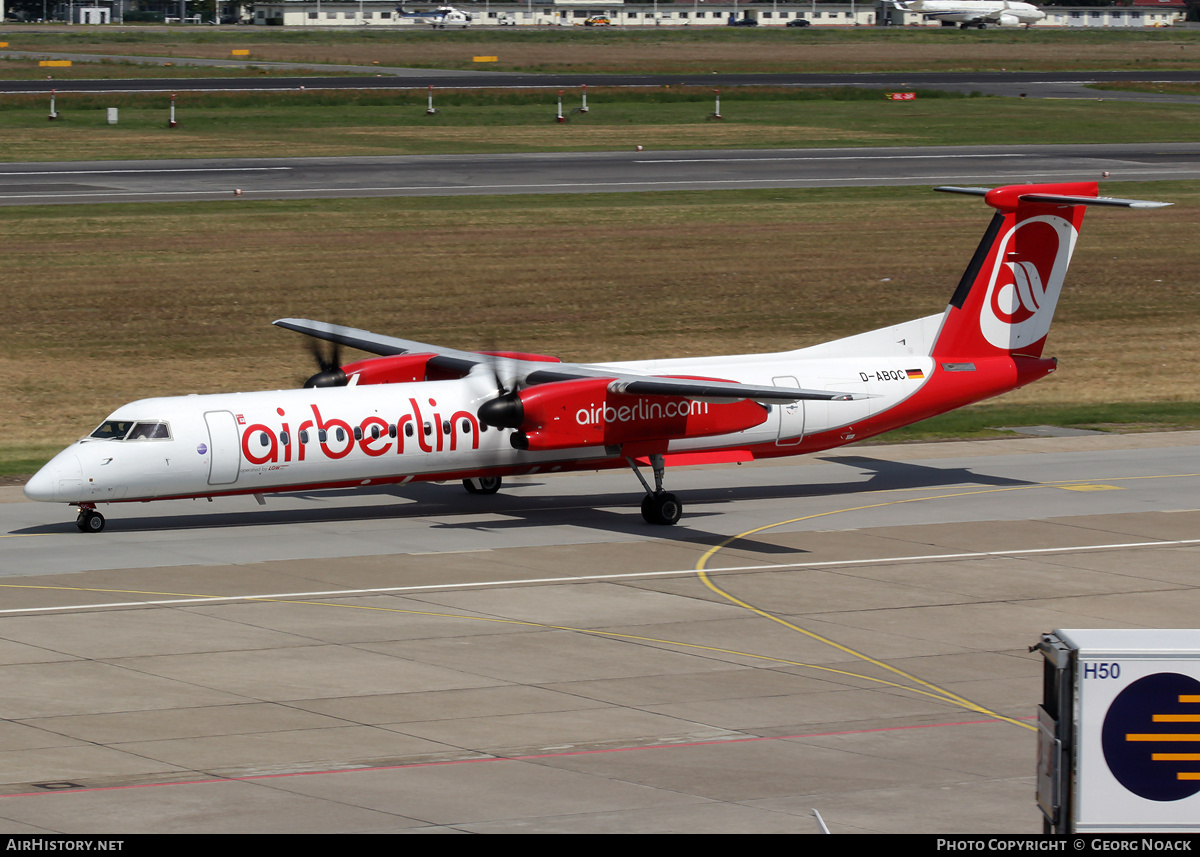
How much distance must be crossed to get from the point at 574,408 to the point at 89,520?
348 inches

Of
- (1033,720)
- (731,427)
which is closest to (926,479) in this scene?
(731,427)

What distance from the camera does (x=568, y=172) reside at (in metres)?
71.9

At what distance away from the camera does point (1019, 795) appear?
51.1 ft

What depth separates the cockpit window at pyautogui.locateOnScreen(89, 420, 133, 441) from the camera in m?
26.8

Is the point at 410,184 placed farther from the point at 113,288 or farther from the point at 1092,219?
the point at 1092,219

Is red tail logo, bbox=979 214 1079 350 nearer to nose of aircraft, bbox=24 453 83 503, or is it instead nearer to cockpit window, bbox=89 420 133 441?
cockpit window, bbox=89 420 133 441

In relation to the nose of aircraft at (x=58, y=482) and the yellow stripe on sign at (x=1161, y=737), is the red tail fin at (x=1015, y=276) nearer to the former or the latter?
the nose of aircraft at (x=58, y=482)

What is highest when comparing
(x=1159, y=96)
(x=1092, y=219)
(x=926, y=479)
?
(x=1159, y=96)

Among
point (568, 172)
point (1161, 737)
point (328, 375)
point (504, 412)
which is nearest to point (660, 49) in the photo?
point (568, 172)

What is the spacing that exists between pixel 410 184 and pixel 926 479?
3909 centimetres

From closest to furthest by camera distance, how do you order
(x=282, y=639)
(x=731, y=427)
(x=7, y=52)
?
(x=282, y=639) < (x=731, y=427) < (x=7, y=52)

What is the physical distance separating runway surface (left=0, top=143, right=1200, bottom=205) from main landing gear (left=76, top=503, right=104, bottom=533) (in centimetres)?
3729

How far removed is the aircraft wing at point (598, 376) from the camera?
90.4 feet

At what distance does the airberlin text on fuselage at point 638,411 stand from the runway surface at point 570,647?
220cm
